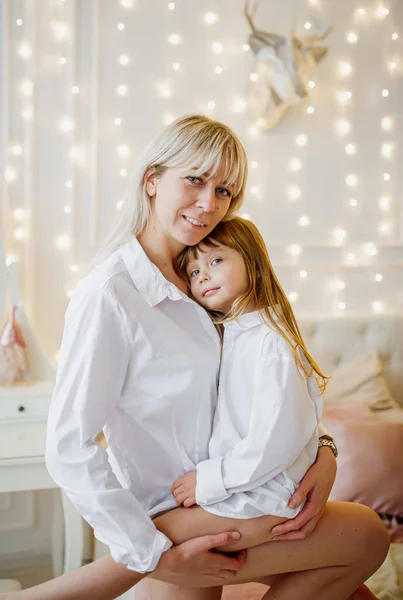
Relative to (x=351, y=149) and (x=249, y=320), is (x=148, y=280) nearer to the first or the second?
(x=249, y=320)

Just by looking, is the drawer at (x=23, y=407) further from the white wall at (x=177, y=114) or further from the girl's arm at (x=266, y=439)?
the girl's arm at (x=266, y=439)

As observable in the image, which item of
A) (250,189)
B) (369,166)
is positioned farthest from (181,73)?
(369,166)

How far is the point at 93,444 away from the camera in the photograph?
4.06ft

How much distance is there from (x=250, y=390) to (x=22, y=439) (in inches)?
48.3

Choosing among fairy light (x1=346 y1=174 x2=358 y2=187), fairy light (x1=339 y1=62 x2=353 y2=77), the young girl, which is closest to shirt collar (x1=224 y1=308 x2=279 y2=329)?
the young girl

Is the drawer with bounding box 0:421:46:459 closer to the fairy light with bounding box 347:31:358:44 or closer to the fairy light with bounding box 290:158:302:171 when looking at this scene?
the fairy light with bounding box 290:158:302:171

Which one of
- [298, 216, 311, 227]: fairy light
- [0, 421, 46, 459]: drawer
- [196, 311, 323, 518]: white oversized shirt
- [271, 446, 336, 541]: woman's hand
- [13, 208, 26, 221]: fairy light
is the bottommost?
[0, 421, 46, 459]: drawer

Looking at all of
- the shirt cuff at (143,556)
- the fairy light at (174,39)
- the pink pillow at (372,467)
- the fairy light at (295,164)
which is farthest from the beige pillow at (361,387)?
the fairy light at (174,39)

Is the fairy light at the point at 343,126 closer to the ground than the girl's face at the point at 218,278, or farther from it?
farther from it

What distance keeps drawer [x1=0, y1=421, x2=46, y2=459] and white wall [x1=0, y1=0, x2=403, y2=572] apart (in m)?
0.46

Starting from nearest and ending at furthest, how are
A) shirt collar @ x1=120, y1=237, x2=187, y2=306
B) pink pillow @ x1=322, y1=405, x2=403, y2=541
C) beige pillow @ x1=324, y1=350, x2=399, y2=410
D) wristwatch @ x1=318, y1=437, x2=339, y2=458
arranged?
1. shirt collar @ x1=120, y1=237, x2=187, y2=306
2. wristwatch @ x1=318, y1=437, x2=339, y2=458
3. pink pillow @ x1=322, y1=405, x2=403, y2=541
4. beige pillow @ x1=324, y1=350, x2=399, y2=410

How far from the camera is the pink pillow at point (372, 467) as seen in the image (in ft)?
6.72

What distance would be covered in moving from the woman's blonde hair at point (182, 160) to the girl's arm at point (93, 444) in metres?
0.27

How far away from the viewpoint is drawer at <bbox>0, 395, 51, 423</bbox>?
7.40ft
